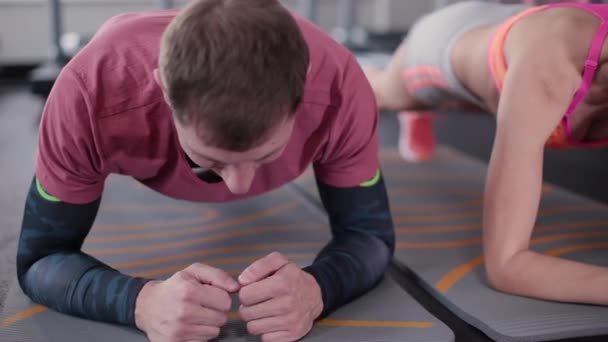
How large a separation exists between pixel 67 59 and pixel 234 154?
2.05 meters

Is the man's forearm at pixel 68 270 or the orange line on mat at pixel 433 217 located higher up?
the man's forearm at pixel 68 270

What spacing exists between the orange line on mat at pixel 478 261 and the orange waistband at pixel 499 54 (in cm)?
31

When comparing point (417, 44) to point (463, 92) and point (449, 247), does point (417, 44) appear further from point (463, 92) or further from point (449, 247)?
point (449, 247)

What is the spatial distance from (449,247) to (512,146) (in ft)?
1.12

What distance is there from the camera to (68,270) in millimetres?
804

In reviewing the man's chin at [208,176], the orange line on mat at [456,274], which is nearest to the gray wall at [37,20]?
the orange line on mat at [456,274]

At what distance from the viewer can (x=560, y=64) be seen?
2.97ft

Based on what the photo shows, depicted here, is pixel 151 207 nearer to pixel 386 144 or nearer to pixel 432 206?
pixel 432 206

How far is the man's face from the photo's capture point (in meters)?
0.64

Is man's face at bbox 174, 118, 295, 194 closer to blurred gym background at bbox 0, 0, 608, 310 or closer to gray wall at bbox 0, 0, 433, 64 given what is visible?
blurred gym background at bbox 0, 0, 608, 310

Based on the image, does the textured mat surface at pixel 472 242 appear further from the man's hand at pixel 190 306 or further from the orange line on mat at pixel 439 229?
the man's hand at pixel 190 306

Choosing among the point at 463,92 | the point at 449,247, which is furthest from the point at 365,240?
the point at 463,92

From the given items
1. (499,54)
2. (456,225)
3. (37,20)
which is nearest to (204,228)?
(456,225)

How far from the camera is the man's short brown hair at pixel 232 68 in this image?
0.58m
